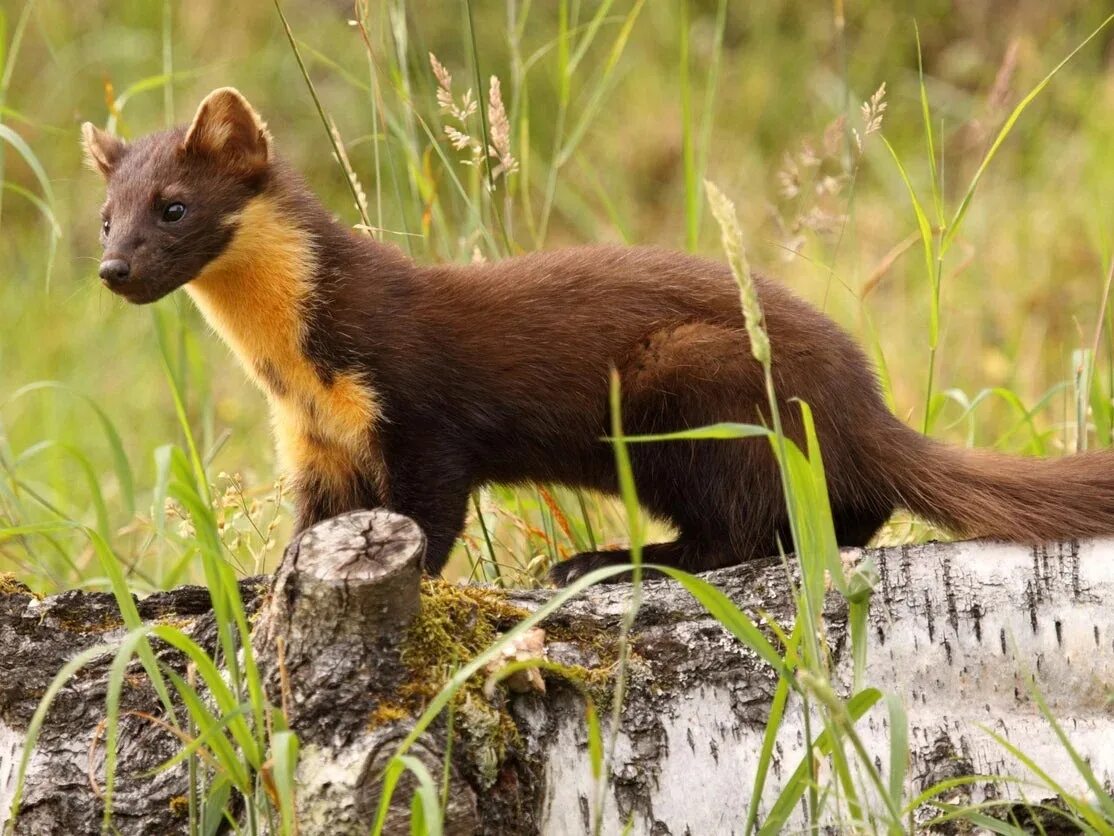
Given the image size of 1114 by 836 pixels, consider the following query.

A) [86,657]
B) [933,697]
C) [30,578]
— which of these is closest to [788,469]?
[933,697]

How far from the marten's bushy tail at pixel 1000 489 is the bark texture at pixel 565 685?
12 cm

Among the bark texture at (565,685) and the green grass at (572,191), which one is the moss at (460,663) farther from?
the green grass at (572,191)

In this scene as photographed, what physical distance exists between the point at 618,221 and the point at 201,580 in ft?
6.63

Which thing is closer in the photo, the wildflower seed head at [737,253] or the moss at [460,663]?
the wildflower seed head at [737,253]

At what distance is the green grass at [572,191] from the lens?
13.8ft

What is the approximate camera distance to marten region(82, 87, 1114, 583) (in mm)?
3496

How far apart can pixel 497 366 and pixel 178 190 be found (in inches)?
35.5

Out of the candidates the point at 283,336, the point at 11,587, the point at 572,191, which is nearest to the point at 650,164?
the point at 572,191

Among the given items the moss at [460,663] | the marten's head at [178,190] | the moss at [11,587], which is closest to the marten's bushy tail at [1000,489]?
the moss at [460,663]

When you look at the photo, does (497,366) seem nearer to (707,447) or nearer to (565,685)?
(707,447)

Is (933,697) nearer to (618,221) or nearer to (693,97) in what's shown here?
(618,221)

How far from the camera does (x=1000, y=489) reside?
11.0 ft

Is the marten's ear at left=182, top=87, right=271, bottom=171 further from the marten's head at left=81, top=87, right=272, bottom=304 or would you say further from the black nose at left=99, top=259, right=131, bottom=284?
the black nose at left=99, top=259, right=131, bottom=284

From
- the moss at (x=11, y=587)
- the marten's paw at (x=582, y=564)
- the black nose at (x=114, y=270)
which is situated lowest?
the marten's paw at (x=582, y=564)
